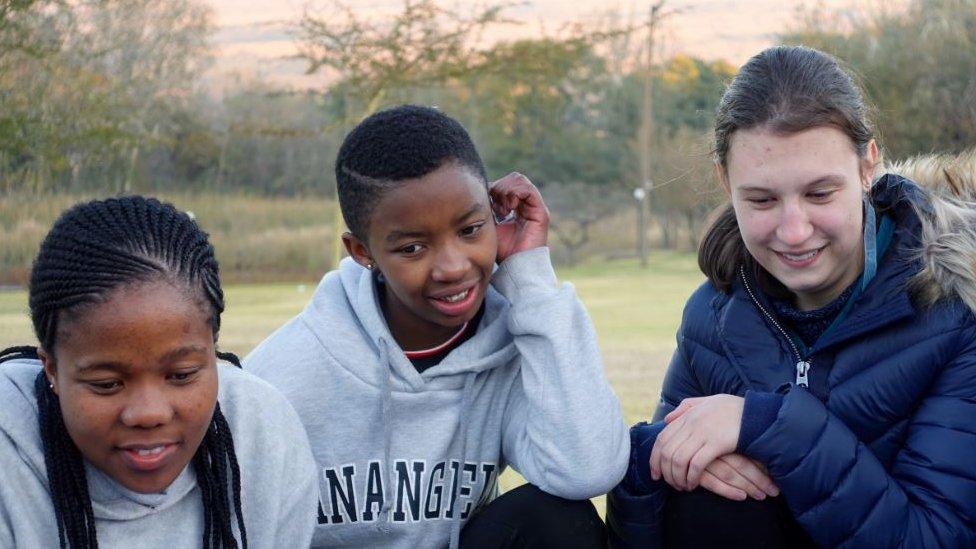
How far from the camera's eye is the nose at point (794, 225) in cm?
234

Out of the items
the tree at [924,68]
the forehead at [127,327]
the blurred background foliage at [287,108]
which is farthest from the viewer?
the tree at [924,68]

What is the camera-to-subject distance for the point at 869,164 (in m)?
2.45

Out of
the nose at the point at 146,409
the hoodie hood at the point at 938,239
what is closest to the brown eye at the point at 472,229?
the nose at the point at 146,409

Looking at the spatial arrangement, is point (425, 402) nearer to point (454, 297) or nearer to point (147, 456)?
point (454, 297)

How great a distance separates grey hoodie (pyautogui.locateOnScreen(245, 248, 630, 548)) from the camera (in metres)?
2.40

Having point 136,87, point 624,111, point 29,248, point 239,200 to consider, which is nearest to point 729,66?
point 624,111

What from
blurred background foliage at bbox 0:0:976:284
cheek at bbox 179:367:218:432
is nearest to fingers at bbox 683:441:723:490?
cheek at bbox 179:367:218:432

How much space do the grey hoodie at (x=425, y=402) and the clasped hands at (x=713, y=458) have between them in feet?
0.39

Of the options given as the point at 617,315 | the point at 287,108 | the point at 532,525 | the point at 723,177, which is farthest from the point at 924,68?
the point at 532,525

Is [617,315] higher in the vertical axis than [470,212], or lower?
lower

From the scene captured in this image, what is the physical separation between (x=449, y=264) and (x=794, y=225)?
71cm

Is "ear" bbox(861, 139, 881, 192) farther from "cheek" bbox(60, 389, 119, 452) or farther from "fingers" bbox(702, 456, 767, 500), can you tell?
"cheek" bbox(60, 389, 119, 452)

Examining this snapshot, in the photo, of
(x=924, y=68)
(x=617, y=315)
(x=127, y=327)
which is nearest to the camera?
(x=127, y=327)

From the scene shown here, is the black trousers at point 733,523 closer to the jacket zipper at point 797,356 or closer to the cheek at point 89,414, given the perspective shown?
the jacket zipper at point 797,356
